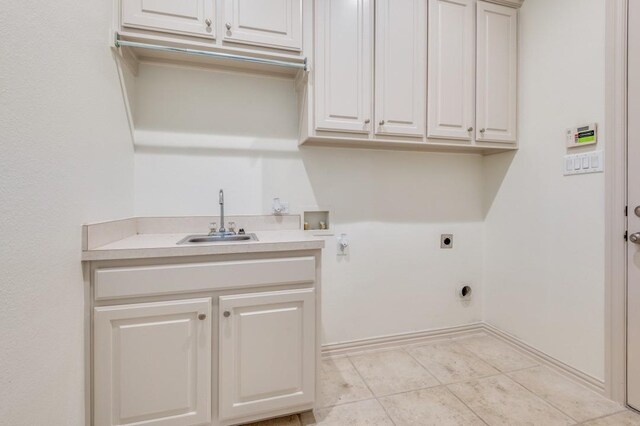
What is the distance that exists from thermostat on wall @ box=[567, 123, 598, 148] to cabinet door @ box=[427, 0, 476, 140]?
0.52 metres

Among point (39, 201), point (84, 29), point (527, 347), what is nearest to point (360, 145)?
point (84, 29)

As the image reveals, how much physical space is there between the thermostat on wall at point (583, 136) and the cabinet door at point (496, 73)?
354mm

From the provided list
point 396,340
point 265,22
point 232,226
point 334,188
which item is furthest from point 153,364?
point 265,22

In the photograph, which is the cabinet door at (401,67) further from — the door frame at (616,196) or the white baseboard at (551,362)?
the white baseboard at (551,362)

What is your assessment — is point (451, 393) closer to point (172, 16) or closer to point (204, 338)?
point (204, 338)

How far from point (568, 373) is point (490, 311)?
0.62m

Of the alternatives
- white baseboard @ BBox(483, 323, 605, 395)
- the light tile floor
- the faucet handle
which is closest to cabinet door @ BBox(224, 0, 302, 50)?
the faucet handle

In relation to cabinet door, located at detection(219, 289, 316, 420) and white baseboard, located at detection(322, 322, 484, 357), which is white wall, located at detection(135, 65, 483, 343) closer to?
white baseboard, located at detection(322, 322, 484, 357)

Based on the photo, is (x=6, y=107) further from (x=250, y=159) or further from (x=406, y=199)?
(x=406, y=199)

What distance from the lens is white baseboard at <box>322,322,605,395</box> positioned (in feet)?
5.72

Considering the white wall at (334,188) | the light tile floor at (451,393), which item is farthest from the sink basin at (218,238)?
the light tile floor at (451,393)

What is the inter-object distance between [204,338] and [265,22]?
1.60 m

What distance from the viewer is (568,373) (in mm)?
1759

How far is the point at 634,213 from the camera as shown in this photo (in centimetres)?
145
